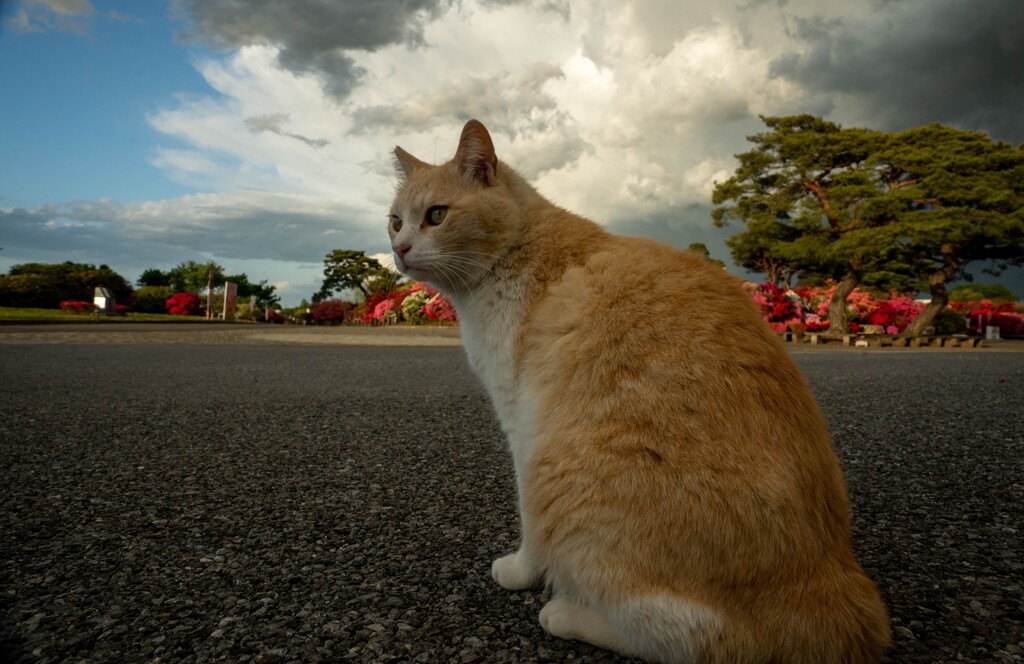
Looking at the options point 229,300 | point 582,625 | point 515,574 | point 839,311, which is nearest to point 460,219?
point 515,574

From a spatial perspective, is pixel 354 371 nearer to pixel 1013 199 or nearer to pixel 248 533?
pixel 248 533

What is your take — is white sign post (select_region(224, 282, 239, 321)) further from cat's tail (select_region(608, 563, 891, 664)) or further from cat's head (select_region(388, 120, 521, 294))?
cat's tail (select_region(608, 563, 891, 664))

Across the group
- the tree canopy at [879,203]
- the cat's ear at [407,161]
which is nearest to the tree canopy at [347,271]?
the tree canopy at [879,203]

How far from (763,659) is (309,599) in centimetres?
129

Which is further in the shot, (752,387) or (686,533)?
(752,387)

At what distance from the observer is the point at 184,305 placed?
114ft

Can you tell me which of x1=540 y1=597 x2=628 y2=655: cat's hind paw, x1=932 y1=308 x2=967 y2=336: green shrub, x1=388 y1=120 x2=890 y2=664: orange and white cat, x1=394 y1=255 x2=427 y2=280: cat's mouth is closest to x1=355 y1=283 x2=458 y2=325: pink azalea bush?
x1=394 y1=255 x2=427 y2=280: cat's mouth

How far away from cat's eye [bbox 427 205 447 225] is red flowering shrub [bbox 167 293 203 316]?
3663 centimetres

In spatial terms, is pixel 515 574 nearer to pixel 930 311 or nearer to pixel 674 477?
pixel 674 477

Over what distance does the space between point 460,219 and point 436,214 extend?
0.52ft

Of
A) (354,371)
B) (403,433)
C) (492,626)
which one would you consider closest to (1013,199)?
(354,371)

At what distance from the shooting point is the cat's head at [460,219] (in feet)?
7.90

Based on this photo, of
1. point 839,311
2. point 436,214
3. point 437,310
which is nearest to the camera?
point 436,214

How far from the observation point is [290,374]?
7902 mm
